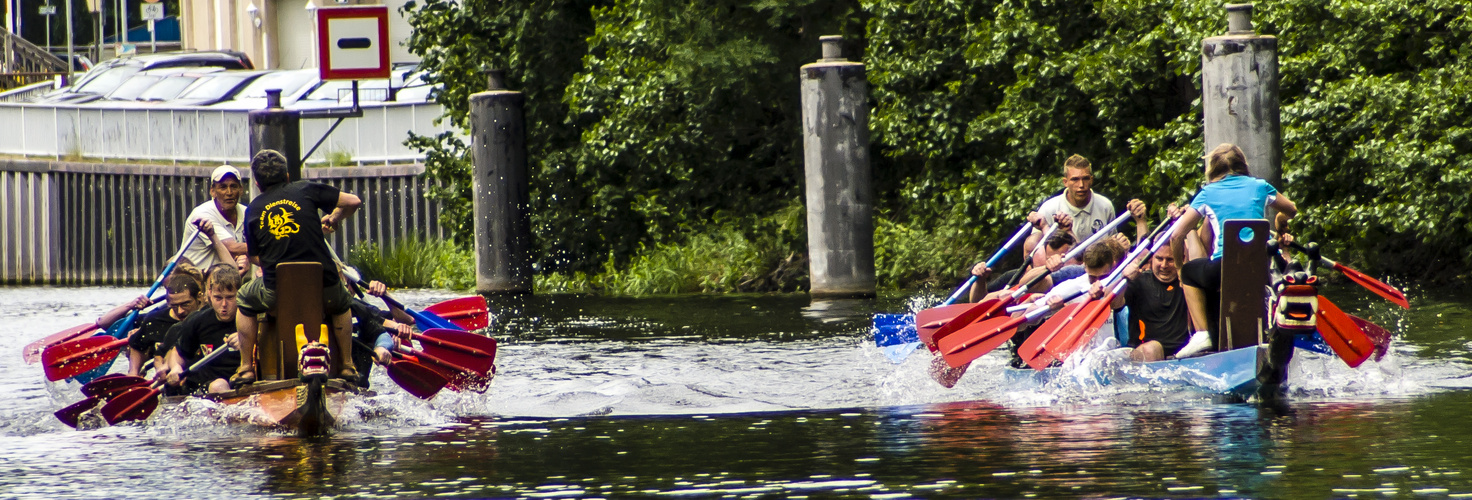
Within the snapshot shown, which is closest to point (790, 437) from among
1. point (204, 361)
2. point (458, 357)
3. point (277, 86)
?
point (458, 357)

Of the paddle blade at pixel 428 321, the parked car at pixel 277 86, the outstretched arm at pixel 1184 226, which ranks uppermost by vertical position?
the parked car at pixel 277 86

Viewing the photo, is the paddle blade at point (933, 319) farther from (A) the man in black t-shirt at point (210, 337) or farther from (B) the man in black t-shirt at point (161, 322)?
(B) the man in black t-shirt at point (161, 322)

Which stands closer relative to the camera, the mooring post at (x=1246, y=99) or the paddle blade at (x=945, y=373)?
the paddle blade at (x=945, y=373)

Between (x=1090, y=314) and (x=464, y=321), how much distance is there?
367 cm

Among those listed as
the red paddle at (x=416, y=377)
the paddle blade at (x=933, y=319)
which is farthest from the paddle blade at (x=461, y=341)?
the paddle blade at (x=933, y=319)

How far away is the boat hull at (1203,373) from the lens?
1005cm

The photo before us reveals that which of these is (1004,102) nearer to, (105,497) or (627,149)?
(627,149)

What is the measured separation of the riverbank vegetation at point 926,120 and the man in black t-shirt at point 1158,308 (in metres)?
5.80

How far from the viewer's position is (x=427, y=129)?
27250mm

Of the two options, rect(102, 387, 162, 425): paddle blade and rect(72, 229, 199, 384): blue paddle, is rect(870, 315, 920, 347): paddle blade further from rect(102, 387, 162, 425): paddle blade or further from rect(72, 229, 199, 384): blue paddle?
rect(102, 387, 162, 425): paddle blade

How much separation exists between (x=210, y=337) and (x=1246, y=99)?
7382 millimetres

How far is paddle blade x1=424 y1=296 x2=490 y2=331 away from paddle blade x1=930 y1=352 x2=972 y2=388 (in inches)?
103

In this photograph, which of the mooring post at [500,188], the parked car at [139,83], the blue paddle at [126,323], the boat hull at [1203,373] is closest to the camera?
the boat hull at [1203,373]

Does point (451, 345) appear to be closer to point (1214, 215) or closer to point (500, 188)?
point (1214, 215)
